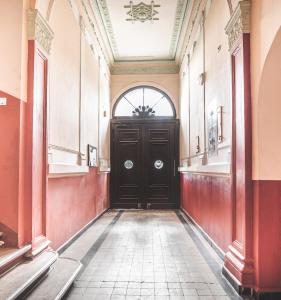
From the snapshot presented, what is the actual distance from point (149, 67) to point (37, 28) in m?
6.73

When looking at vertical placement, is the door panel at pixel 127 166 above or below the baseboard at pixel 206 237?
above

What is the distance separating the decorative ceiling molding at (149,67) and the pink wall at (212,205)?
368 centimetres

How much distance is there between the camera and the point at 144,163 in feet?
32.9

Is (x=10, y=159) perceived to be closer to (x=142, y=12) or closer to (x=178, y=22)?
(x=142, y=12)

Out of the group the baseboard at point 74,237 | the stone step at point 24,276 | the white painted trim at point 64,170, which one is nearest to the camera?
the stone step at point 24,276

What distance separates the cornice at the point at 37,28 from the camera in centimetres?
362

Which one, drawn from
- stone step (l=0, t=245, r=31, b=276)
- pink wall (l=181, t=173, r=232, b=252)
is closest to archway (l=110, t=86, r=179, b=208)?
pink wall (l=181, t=173, r=232, b=252)

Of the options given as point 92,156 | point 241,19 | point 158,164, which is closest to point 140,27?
point 92,156

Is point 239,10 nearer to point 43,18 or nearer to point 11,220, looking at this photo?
point 43,18

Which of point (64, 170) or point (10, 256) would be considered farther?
point (64, 170)

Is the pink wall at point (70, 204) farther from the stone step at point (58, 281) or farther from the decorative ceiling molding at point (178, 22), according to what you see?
the decorative ceiling molding at point (178, 22)

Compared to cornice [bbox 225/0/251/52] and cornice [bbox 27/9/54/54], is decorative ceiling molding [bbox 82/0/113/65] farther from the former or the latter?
cornice [bbox 225/0/251/52]

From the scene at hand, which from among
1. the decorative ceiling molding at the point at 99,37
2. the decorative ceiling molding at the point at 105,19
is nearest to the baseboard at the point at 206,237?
the decorative ceiling molding at the point at 99,37

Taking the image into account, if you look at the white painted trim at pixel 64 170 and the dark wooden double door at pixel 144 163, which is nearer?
the white painted trim at pixel 64 170
